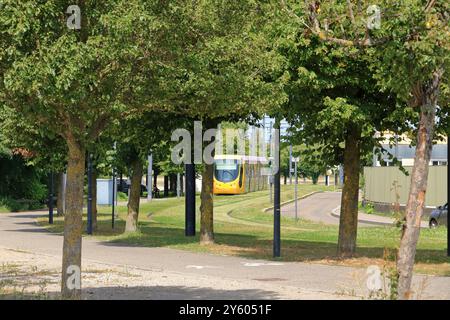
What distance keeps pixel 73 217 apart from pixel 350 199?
11.1 meters

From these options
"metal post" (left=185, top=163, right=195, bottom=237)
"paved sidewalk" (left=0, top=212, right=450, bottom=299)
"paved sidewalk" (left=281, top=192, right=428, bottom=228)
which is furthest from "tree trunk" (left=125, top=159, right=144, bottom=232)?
"paved sidewalk" (left=281, top=192, right=428, bottom=228)

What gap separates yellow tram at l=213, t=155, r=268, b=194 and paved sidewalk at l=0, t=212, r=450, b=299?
141 feet

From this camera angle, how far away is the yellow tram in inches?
2798

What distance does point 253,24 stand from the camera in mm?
23078

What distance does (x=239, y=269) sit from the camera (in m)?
19.1

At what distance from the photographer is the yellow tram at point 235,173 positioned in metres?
71.1

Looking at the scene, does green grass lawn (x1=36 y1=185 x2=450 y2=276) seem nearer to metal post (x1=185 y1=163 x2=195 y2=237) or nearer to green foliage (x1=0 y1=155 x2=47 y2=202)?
metal post (x1=185 y1=163 x2=195 y2=237)

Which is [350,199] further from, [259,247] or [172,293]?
[172,293]

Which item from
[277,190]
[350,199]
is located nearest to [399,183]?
[350,199]

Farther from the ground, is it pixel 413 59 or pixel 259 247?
pixel 413 59

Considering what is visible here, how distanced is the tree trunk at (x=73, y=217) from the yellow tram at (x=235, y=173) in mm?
56711
